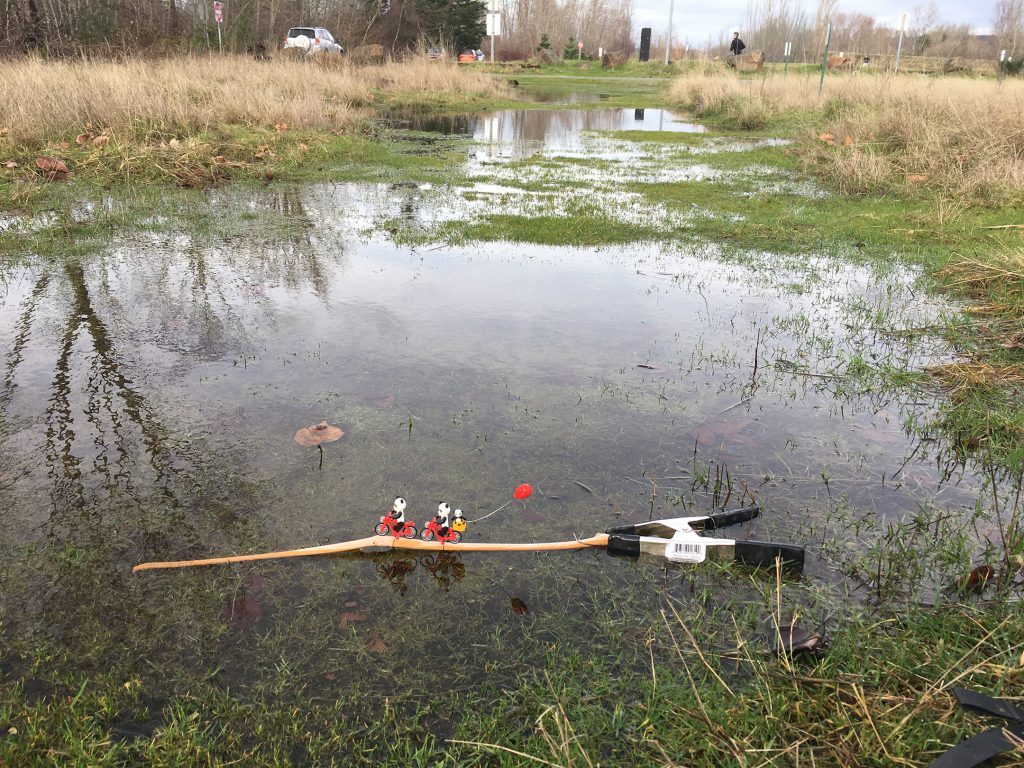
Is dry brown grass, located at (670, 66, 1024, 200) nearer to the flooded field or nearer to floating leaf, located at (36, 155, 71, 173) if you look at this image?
the flooded field

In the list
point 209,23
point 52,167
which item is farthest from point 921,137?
point 209,23

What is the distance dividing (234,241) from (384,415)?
435cm

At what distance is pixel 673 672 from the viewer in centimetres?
221

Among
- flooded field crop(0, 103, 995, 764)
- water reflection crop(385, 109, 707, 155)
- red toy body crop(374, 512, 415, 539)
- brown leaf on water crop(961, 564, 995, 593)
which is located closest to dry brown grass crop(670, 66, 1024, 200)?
flooded field crop(0, 103, 995, 764)

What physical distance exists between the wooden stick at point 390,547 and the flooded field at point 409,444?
1.8 inches

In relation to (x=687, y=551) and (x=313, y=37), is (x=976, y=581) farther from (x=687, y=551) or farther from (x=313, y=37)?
(x=313, y=37)

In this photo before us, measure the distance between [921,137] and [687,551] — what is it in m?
11.3

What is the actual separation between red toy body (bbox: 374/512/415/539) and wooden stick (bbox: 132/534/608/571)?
3 cm

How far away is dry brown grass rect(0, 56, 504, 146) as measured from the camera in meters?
10.9

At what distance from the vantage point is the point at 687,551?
105 inches

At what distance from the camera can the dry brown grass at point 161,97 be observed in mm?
10875

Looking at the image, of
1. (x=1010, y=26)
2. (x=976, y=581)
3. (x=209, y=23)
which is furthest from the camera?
(x=1010, y=26)

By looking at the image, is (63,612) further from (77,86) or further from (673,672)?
(77,86)

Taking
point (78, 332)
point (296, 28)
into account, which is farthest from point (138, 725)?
point (296, 28)
